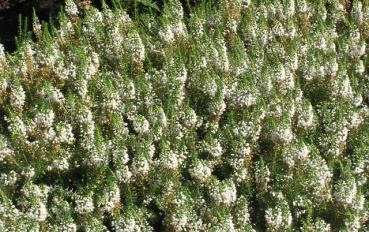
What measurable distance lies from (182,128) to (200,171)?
72 cm

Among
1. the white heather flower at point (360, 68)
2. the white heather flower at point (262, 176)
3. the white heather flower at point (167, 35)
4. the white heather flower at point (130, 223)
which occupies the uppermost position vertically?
the white heather flower at point (167, 35)

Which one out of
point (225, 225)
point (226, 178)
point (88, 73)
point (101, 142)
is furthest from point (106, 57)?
point (225, 225)

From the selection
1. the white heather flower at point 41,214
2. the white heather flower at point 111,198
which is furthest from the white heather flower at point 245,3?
the white heather flower at point 41,214

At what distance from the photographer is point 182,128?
643 centimetres

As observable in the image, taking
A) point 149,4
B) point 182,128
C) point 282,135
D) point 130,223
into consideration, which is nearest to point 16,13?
point 149,4

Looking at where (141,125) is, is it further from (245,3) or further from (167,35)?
(245,3)

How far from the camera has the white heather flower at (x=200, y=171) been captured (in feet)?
19.2

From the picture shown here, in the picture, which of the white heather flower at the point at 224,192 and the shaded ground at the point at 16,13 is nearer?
the white heather flower at the point at 224,192

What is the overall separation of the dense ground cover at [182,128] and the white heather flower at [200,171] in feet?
0.04

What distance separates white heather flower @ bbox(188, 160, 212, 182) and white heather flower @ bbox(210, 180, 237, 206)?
0.20 meters

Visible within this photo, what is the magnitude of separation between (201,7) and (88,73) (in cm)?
244

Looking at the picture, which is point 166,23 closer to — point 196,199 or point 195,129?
point 195,129

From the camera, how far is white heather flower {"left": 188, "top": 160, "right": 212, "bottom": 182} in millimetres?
5852

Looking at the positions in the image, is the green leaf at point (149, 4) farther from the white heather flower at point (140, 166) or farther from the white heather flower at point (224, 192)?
the white heather flower at point (224, 192)
